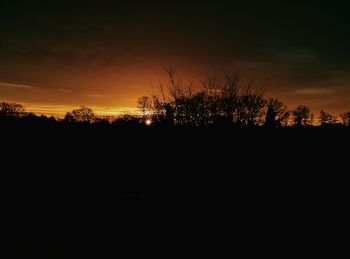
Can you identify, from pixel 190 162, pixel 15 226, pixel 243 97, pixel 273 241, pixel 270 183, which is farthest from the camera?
pixel 243 97

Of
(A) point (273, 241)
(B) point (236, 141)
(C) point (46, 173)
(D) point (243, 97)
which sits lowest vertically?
(A) point (273, 241)

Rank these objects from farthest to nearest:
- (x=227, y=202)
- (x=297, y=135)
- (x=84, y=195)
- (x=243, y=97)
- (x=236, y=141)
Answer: (x=243, y=97), (x=297, y=135), (x=236, y=141), (x=84, y=195), (x=227, y=202)

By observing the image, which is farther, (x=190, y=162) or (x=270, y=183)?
(x=190, y=162)

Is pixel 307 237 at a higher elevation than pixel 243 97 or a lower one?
lower

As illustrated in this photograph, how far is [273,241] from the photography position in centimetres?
526

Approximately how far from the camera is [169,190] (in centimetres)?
835

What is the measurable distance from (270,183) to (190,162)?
11.2 ft

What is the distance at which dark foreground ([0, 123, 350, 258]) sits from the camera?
5.21 m

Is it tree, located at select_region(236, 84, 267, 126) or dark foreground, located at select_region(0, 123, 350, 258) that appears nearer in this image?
dark foreground, located at select_region(0, 123, 350, 258)

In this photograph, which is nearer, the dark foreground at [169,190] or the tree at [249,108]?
the dark foreground at [169,190]

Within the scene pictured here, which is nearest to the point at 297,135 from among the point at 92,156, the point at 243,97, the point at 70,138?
the point at 243,97

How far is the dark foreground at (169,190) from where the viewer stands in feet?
17.1

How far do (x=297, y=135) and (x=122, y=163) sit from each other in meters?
8.99

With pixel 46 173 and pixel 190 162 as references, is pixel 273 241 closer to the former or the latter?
pixel 190 162
